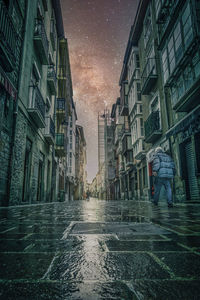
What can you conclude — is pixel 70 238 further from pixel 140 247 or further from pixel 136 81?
pixel 136 81

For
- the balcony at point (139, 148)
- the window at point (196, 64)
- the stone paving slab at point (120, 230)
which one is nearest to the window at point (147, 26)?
the balcony at point (139, 148)

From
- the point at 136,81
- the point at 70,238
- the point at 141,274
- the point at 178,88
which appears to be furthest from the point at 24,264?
the point at 136,81

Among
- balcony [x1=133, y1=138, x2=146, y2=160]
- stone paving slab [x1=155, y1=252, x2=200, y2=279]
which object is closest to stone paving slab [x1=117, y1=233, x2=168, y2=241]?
stone paving slab [x1=155, y1=252, x2=200, y2=279]

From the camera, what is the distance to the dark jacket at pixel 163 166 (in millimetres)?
6910

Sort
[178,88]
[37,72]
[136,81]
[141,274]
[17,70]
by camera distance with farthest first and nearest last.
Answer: [136,81] < [37,72] < [178,88] < [17,70] < [141,274]

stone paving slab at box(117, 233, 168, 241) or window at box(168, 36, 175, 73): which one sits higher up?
window at box(168, 36, 175, 73)

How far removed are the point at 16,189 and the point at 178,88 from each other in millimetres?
8569

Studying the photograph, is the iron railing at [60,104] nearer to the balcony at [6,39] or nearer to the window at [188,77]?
the balcony at [6,39]

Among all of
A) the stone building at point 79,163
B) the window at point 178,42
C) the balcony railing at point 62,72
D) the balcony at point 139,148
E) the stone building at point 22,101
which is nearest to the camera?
the stone building at point 22,101

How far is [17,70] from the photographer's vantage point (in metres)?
8.19

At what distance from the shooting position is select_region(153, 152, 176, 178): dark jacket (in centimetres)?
691

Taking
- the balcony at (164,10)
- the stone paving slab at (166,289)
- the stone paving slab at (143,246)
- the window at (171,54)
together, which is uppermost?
the balcony at (164,10)

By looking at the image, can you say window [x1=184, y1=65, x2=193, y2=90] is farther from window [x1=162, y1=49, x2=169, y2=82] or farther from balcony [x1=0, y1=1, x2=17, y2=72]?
balcony [x1=0, y1=1, x2=17, y2=72]

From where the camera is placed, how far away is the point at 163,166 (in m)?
6.93
